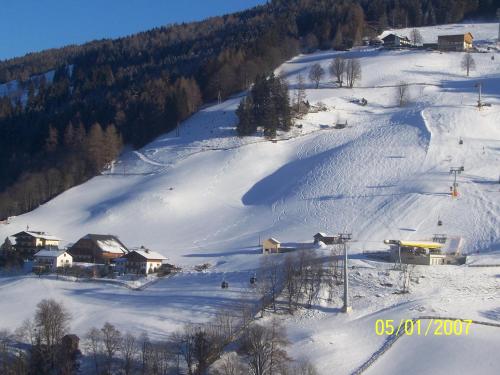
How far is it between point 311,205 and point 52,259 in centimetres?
1616

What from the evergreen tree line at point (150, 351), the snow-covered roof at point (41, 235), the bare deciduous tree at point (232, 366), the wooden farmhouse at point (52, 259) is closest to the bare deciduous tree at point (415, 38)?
the snow-covered roof at point (41, 235)

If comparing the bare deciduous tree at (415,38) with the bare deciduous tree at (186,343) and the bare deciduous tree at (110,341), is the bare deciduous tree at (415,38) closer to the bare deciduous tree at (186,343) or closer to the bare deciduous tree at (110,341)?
the bare deciduous tree at (186,343)

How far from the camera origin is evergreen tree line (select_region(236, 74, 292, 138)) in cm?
6366

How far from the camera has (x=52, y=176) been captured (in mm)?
60594

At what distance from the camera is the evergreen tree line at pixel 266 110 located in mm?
63656

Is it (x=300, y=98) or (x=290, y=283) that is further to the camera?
(x=300, y=98)

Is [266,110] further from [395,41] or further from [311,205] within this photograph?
[395,41]

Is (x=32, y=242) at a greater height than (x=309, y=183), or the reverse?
(x=309, y=183)

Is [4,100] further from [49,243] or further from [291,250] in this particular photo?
[291,250]

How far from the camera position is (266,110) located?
6431cm

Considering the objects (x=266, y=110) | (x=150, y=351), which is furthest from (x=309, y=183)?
(x=150, y=351)

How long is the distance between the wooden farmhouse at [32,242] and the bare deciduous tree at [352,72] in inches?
1423

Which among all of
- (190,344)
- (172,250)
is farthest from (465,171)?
(190,344)
